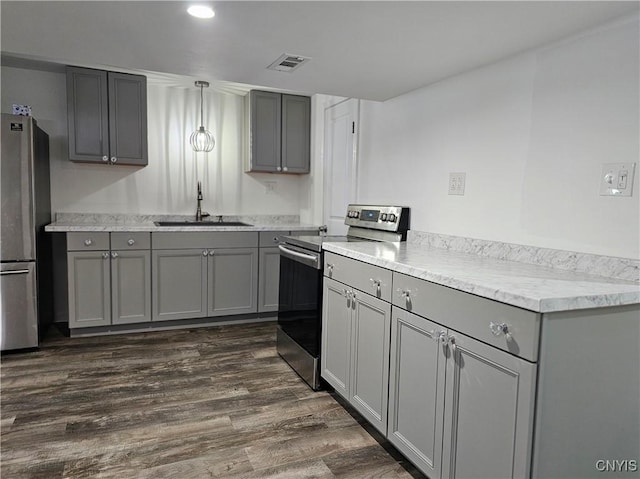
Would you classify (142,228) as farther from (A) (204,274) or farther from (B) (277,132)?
(B) (277,132)

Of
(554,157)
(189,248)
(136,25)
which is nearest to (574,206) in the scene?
(554,157)

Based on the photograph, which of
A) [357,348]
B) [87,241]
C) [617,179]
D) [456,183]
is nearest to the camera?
[617,179]

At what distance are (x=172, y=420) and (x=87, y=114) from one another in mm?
2642

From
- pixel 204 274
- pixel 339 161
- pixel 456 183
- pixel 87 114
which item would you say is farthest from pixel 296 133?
pixel 456 183

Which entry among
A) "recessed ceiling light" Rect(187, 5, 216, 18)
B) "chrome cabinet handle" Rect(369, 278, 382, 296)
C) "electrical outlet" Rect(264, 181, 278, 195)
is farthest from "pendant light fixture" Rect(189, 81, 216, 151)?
"chrome cabinet handle" Rect(369, 278, 382, 296)

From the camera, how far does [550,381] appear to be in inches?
47.7

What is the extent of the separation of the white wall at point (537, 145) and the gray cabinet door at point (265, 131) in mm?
1720

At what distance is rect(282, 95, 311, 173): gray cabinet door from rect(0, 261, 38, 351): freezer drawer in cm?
232

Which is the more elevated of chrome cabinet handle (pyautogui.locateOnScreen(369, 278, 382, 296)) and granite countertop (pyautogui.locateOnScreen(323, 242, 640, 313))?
granite countertop (pyautogui.locateOnScreen(323, 242, 640, 313))

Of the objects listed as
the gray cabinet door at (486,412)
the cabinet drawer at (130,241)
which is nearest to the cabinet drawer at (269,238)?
the cabinet drawer at (130,241)

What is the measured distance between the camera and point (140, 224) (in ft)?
13.2

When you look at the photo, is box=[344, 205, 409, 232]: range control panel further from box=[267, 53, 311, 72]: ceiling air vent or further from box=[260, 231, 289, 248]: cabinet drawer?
box=[267, 53, 311, 72]: ceiling air vent

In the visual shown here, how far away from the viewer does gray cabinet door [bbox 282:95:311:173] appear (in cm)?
426

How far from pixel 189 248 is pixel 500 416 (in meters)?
2.92
